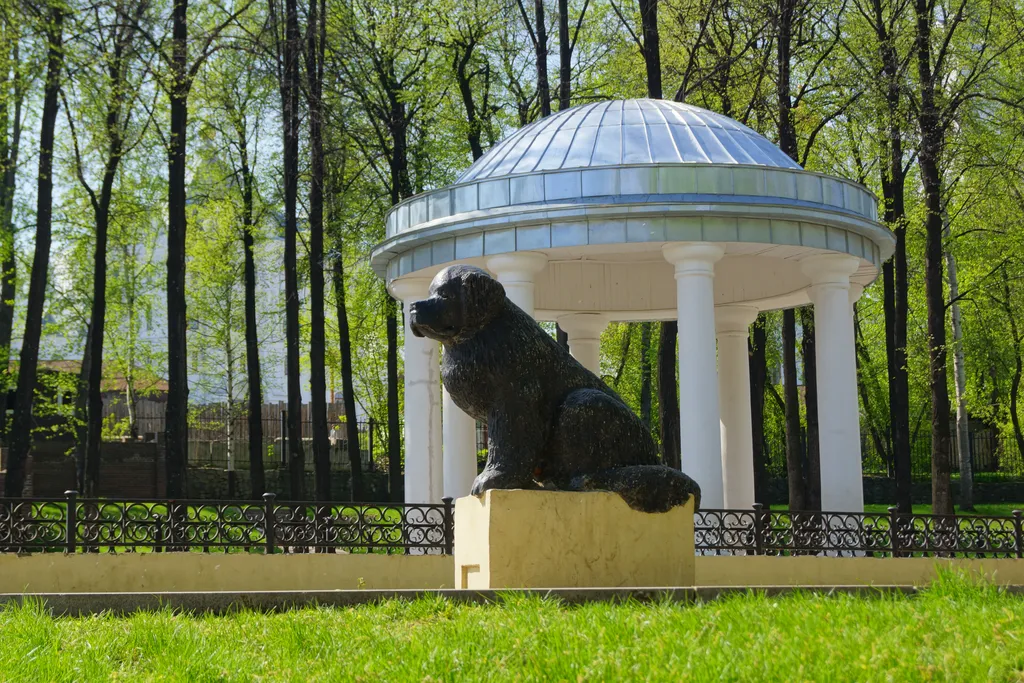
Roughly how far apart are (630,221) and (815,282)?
384cm

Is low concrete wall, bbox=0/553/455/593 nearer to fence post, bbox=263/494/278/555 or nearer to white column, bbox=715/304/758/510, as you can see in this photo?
fence post, bbox=263/494/278/555

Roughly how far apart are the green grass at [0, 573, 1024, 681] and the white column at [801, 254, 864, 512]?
11.0 meters

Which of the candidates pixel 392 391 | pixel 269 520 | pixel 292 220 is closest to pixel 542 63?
pixel 292 220

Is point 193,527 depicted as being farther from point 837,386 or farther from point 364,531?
point 837,386

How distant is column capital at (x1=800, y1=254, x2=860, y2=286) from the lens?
1894cm

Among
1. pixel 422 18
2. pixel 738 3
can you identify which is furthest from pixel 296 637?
pixel 422 18

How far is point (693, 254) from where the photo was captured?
1755 cm

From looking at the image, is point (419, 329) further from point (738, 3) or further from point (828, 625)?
point (738, 3)

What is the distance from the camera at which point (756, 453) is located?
33.7m

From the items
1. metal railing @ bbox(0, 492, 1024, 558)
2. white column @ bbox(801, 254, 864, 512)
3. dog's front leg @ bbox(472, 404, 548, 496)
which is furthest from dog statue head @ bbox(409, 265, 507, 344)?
white column @ bbox(801, 254, 864, 512)

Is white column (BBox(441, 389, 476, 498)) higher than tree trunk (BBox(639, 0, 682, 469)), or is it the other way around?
tree trunk (BBox(639, 0, 682, 469))

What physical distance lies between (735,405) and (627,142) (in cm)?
635

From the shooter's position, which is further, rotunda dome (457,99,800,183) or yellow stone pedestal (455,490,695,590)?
rotunda dome (457,99,800,183)

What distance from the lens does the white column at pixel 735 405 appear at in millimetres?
23000
